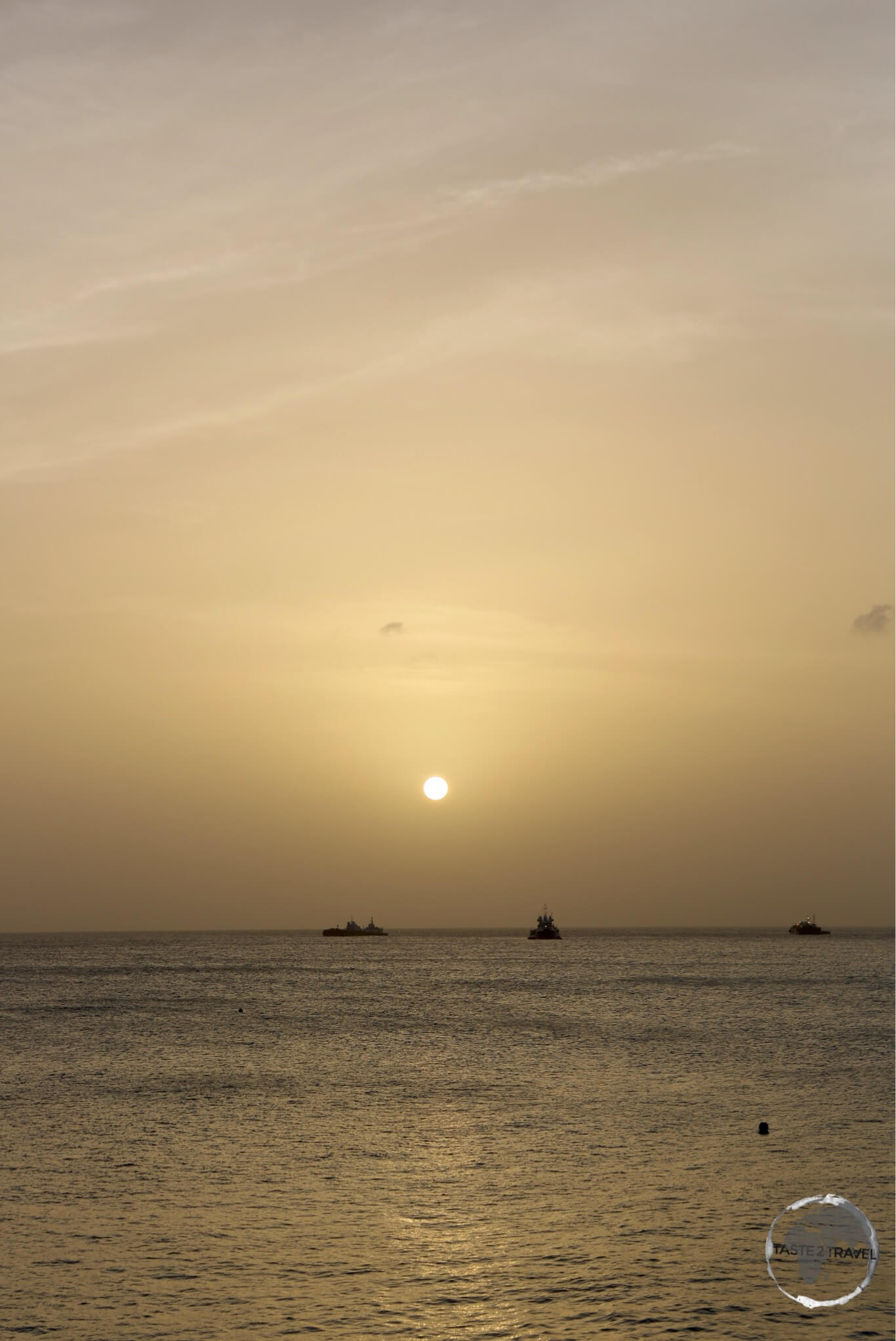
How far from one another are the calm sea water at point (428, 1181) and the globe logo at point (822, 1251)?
1.80 feet

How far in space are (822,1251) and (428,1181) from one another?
13665 mm

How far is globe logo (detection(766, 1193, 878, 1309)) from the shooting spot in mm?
32406

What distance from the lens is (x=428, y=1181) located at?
43.4 meters

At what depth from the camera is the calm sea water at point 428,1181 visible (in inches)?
1201

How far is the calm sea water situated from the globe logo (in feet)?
1.80

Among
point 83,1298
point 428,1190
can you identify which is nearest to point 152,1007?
point 428,1190

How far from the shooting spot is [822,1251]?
3650 centimetres

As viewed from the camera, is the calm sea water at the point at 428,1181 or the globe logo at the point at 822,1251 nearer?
the calm sea water at the point at 428,1181

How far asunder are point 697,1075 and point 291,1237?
1609 inches

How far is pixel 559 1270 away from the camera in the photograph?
33.2 m

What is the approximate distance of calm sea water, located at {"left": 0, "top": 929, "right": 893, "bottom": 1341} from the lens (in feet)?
100

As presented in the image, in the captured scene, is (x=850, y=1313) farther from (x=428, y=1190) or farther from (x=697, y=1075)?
(x=697, y=1075)

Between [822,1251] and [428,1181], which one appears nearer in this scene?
[822,1251]

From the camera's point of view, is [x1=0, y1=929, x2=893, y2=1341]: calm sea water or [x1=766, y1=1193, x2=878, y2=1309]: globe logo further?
[x1=766, y1=1193, x2=878, y2=1309]: globe logo
